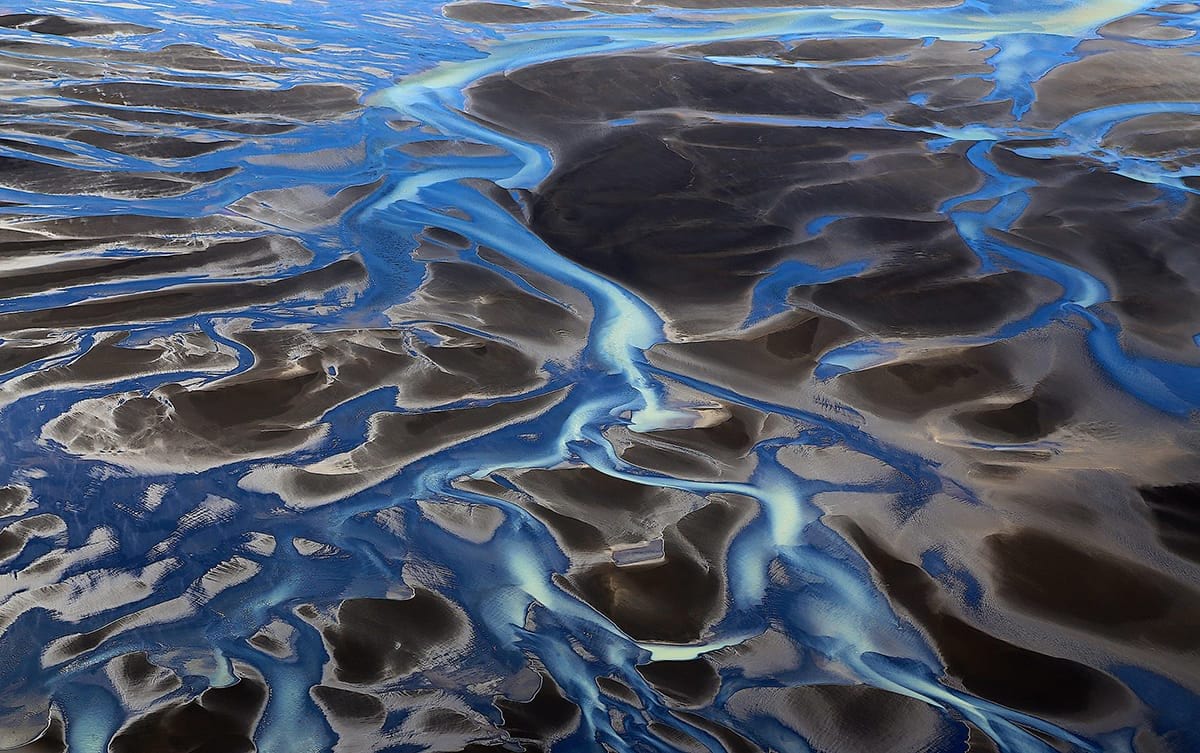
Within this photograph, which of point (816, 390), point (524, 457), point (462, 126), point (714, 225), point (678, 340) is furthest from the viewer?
point (462, 126)

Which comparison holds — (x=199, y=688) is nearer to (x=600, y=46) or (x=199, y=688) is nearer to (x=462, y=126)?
(x=462, y=126)

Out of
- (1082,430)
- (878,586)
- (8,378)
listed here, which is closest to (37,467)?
(8,378)

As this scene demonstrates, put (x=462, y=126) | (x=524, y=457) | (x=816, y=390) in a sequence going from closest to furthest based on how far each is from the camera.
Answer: (x=524, y=457) → (x=816, y=390) → (x=462, y=126)

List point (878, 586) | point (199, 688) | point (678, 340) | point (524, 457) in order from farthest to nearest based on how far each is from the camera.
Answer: point (678, 340), point (524, 457), point (878, 586), point (199, 688)

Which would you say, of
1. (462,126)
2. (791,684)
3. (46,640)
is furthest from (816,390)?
(462,126)

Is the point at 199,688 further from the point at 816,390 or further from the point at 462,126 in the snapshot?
the point at 462,126

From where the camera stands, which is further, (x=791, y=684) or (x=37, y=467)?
(x=37, y=467)
